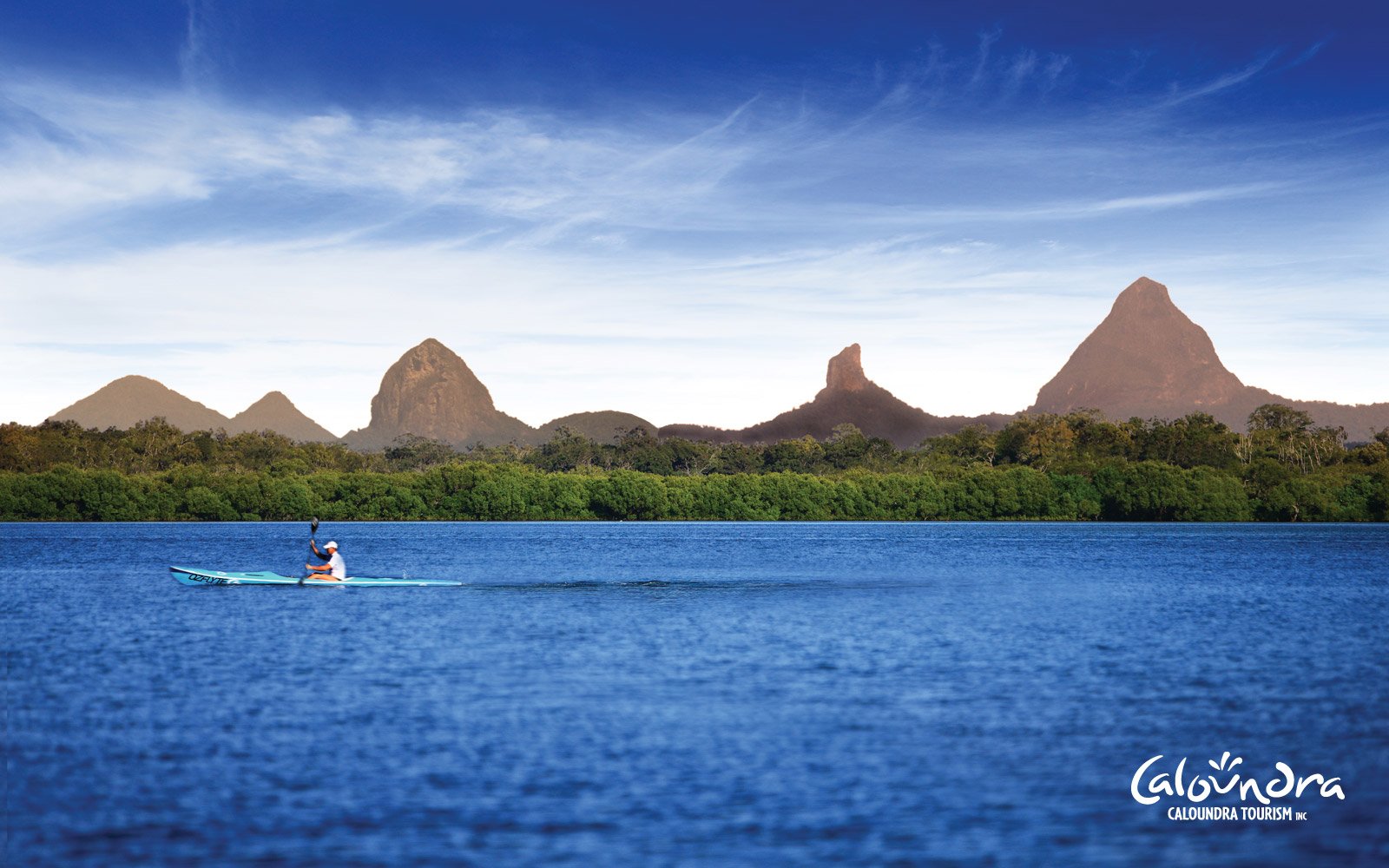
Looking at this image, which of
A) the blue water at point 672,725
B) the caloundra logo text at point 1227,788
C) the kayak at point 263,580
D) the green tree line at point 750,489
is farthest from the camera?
the green tree line at point 750,489

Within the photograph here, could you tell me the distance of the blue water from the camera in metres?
18.1

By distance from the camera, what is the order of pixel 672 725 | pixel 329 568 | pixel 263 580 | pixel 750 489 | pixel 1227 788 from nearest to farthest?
A: pixel 1227 788 < pixel 672 725 < pixel 329 568 < pixel 263 580 < pixel 750 489

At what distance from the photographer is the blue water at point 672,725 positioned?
18141mm

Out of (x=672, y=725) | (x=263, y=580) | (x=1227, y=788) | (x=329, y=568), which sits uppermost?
(x=329, y=568)

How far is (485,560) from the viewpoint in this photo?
91188mm

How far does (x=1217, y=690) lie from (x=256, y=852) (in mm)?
21543

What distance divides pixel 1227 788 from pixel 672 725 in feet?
31.9

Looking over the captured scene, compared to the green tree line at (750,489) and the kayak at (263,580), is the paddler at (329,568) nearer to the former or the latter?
the kayak at (263,580)

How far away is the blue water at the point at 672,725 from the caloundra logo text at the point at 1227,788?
0.28 meters

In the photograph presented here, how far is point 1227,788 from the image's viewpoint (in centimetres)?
2098

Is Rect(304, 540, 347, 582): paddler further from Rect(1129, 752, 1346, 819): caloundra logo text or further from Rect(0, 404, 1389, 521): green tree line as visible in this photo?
Rect(0, 404, 1389, 521): green tree line

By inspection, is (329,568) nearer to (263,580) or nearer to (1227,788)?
(263,580)

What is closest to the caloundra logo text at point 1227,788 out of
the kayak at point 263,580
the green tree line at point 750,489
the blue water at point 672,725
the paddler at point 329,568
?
the blue water at point 672,725

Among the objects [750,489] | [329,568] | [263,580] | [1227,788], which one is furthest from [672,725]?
[750,489]
